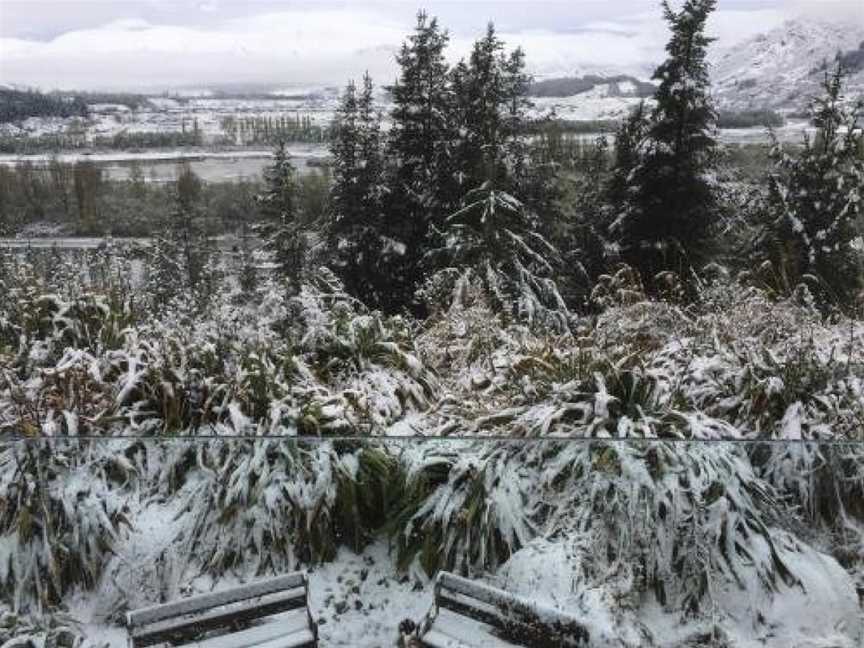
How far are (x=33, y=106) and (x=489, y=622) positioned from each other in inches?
7342

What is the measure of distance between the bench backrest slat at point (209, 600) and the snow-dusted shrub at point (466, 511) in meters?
0.77

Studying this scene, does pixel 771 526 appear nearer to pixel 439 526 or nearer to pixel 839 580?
pixel 839 580

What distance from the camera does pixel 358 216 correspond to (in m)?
21.1

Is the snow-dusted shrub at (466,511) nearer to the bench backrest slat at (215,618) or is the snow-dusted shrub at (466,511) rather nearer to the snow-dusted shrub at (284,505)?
the snow-dusted shrub at (284,505)

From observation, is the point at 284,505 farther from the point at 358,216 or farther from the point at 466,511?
the point at 358,216

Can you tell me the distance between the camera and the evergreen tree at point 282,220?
2694 cm

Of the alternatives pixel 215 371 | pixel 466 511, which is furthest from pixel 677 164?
Result: pixel 466 511

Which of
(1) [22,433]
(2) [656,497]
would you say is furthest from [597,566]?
(1) [22,433]

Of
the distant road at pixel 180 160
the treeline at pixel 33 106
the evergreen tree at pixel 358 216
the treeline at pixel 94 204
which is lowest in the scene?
the treeline at pixel 94 204

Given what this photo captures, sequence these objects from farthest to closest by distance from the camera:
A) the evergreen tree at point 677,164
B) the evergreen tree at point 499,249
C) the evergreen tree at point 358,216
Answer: the evergreen tree at point 358,216 < the evergreen tree at point 677,164 < the evergreen tree at point 499,249

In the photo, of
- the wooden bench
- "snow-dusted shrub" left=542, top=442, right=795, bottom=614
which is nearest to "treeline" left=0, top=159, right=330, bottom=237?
"snow-dusted shrub" left=542, top=442, right=795, bottom=614

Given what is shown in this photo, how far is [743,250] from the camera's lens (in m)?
21.7

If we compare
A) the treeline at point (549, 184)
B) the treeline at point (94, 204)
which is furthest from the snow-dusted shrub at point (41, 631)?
the treeline at point (94, 204)

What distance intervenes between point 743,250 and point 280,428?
20.5 m
